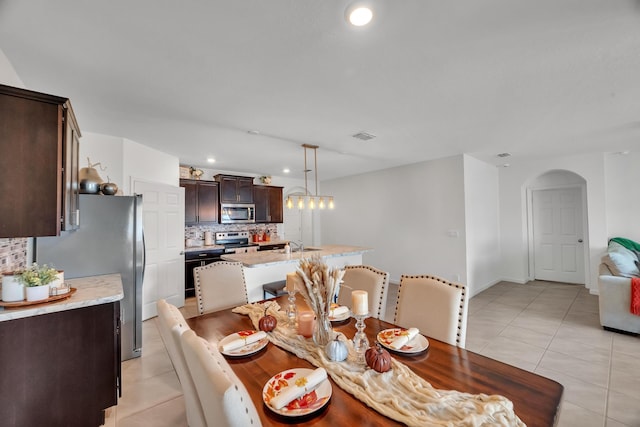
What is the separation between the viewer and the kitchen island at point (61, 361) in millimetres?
1573

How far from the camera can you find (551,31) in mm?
1599

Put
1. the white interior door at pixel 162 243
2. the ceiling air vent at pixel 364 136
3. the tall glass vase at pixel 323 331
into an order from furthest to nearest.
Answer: the white interior door at pixel 162 243, the ceiling air vent at pixel 364 136, the tall glass vase at pixel 323 331

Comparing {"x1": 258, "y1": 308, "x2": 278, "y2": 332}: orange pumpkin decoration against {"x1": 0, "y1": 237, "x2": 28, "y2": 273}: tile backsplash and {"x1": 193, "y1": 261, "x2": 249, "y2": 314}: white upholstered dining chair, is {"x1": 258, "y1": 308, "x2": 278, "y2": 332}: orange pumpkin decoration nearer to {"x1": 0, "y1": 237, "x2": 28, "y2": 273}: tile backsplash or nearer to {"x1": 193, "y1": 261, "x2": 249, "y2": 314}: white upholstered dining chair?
{"x1": 193, "y1": 261, "x2": 249, "y2": 314}: white upholstered dining chair

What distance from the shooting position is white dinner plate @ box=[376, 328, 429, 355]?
52.7 inches

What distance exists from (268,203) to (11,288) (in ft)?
15.2

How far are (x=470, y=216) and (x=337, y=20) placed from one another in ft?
13.7

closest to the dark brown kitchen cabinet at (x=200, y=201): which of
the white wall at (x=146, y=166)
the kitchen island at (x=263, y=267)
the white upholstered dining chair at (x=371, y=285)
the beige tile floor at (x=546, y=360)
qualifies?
the white wall at (x=146, y=166)

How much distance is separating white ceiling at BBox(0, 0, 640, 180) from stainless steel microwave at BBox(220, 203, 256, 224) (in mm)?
2218

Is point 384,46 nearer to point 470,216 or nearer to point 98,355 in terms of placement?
point 98,355

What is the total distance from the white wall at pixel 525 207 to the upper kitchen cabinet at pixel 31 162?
618cm

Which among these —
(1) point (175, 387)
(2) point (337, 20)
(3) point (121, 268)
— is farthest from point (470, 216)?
(3) point (121, 268)

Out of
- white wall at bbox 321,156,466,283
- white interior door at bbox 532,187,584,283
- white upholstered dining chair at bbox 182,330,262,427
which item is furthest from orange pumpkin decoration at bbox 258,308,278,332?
white interior door at bbox 532,187,584,283

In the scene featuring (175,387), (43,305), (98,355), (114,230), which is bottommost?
(175,387)

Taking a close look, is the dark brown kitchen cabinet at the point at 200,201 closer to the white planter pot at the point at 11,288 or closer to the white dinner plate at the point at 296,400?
the white planter pot at the point at 11,288
